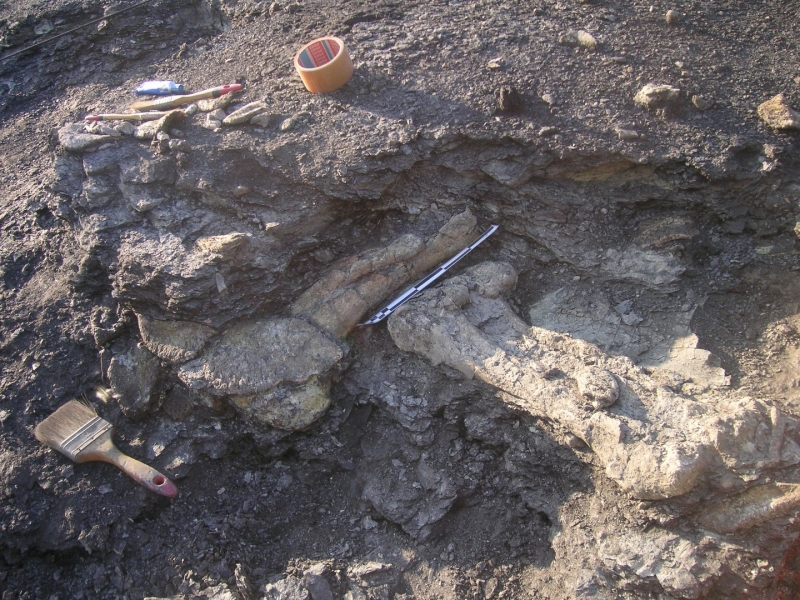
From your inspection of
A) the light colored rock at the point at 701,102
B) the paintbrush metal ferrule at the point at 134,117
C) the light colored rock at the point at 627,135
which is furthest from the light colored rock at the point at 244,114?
the light colored rock at the point at 701,102

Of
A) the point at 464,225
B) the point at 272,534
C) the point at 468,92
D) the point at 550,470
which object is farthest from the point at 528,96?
the point at 272,534

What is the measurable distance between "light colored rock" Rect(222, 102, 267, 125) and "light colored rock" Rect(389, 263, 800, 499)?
1239 mm

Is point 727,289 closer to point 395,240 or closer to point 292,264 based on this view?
point 395,240

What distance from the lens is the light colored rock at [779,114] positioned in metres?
2.71

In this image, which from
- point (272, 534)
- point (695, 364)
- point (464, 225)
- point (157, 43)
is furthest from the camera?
point (157, 43)

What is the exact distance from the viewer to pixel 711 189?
9.14 feet

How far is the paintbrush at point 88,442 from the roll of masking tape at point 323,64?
6.50 feet

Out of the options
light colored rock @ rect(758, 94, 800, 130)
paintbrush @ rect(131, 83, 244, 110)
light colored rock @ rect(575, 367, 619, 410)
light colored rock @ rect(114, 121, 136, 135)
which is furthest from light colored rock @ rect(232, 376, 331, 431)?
light colored rock @ rect(758, 94, 800, 130)

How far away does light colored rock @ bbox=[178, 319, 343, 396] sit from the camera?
8.83 ft

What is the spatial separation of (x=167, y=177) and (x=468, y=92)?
1561mm

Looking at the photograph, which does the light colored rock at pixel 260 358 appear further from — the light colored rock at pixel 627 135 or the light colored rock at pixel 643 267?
the light colored rock at pixel 627 135

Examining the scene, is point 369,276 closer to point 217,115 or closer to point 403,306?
point 403,306

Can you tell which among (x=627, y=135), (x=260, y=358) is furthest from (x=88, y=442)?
(x=627, y=135)

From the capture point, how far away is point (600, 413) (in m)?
2.36
